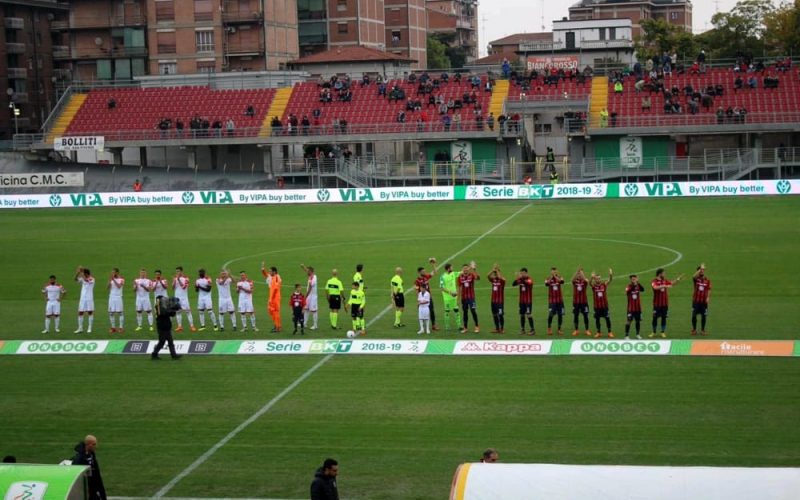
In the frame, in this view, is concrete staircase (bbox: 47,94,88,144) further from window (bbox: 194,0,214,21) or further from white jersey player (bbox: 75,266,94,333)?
white jersey player (bbox: 75,266,94,333)

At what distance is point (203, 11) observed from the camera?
85500 mm

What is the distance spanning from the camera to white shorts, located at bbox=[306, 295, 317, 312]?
2696 centimetres

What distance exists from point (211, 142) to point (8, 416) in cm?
5423

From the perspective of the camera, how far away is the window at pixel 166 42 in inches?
3403

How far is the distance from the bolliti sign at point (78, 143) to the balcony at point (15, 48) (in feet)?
67.8

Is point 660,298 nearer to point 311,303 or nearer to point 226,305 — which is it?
point 311,303

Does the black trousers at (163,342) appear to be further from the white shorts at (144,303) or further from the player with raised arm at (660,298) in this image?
the player with raised arm at (660,298)

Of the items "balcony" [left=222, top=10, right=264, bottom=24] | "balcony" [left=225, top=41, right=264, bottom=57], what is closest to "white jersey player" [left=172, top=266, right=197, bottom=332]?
"balcony" [left=222, top=10, right=264, bottom=24]

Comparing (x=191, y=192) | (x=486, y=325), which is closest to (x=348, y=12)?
(x=191, y=192)

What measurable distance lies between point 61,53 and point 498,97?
1557 inches

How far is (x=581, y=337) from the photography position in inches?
998

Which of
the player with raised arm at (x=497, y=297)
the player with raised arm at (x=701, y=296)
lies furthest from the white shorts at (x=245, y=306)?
the player with raised arm at (x=701, y=296)

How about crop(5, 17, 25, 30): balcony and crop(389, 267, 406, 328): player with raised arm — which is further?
crop(5, 17, 25, 30): balcony

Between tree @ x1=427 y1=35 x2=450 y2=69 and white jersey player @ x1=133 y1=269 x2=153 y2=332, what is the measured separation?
342 feet
